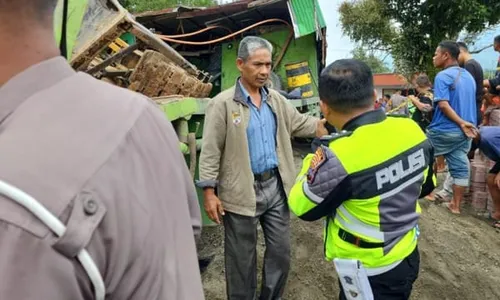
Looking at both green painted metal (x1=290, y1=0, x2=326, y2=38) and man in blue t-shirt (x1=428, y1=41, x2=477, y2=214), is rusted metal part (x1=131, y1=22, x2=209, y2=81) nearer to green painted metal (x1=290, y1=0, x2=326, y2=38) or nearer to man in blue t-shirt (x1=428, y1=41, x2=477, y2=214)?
green painted metal (x1=290, y1=0, x2=326, y2=38)

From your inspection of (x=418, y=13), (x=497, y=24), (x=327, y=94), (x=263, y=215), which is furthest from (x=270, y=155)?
(x=497, y=24)

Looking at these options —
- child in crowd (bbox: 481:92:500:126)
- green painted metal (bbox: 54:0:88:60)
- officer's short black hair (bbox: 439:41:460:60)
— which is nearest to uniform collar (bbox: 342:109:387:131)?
green painted metal (bbox: 54:0:88:60)

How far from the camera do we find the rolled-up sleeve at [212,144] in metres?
2.89

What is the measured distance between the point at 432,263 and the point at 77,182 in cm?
386

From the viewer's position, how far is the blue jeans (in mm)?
4629

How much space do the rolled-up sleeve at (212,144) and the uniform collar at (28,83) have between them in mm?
2173

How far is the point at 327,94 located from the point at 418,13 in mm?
13014

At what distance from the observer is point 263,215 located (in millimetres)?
3104

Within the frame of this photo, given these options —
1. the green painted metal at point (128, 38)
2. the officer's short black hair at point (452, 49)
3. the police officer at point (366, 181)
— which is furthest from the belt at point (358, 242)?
the officer's short black hair at point (452, 49)

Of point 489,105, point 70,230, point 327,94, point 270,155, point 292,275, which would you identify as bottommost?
point 292,275

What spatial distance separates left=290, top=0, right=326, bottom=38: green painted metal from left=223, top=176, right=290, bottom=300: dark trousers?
2.95 meters

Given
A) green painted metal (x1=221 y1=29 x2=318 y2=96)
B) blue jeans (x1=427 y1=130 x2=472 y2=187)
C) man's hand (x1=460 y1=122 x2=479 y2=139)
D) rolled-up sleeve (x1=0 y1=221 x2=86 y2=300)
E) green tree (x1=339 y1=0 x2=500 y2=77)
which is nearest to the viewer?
rolled-up sleeve (x1=0 y1=221 x2=86 y2=300)

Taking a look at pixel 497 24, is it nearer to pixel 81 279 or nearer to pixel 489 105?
pixel 489 105

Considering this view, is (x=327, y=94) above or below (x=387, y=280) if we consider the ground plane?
above
